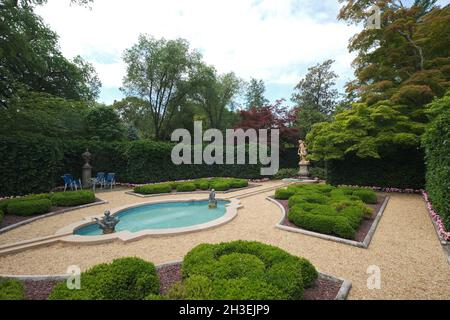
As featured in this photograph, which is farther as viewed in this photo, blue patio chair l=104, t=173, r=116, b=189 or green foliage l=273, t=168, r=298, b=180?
green foliage l=273, t=168, r=298, b=180

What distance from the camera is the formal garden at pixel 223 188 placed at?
126 inches

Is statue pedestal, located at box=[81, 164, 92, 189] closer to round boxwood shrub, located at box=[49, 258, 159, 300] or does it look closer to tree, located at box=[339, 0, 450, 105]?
round boxwood shrub, located at box=[49, 258, 159, 300]

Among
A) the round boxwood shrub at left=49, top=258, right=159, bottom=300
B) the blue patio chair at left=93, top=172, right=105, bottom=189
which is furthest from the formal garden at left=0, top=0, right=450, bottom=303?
the blue patio chair at left=93, top=172, right=105, bottom=189

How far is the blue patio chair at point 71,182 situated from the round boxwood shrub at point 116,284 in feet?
37.8

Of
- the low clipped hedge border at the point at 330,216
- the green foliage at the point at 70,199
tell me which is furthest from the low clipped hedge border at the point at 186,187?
the low clipped hedge border at the point at 330,216

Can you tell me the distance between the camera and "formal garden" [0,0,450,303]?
3199 mm

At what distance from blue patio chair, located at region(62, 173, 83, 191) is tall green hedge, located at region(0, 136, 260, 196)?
564mm

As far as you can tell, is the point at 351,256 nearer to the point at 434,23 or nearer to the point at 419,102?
the point at 419,102

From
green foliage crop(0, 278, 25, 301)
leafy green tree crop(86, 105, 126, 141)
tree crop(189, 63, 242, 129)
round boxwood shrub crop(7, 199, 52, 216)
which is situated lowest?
green foliage crop(0, 278, 25, 301)

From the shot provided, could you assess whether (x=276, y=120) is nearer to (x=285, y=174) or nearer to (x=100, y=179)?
(x=285, y=174)

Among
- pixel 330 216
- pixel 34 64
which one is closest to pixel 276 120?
pixel 330 216

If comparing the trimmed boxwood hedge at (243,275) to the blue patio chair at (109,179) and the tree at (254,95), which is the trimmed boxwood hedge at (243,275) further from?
the tree at (254,95)

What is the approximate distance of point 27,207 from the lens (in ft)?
23.9

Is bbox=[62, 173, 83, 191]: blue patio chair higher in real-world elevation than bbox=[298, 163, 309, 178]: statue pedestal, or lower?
lower
